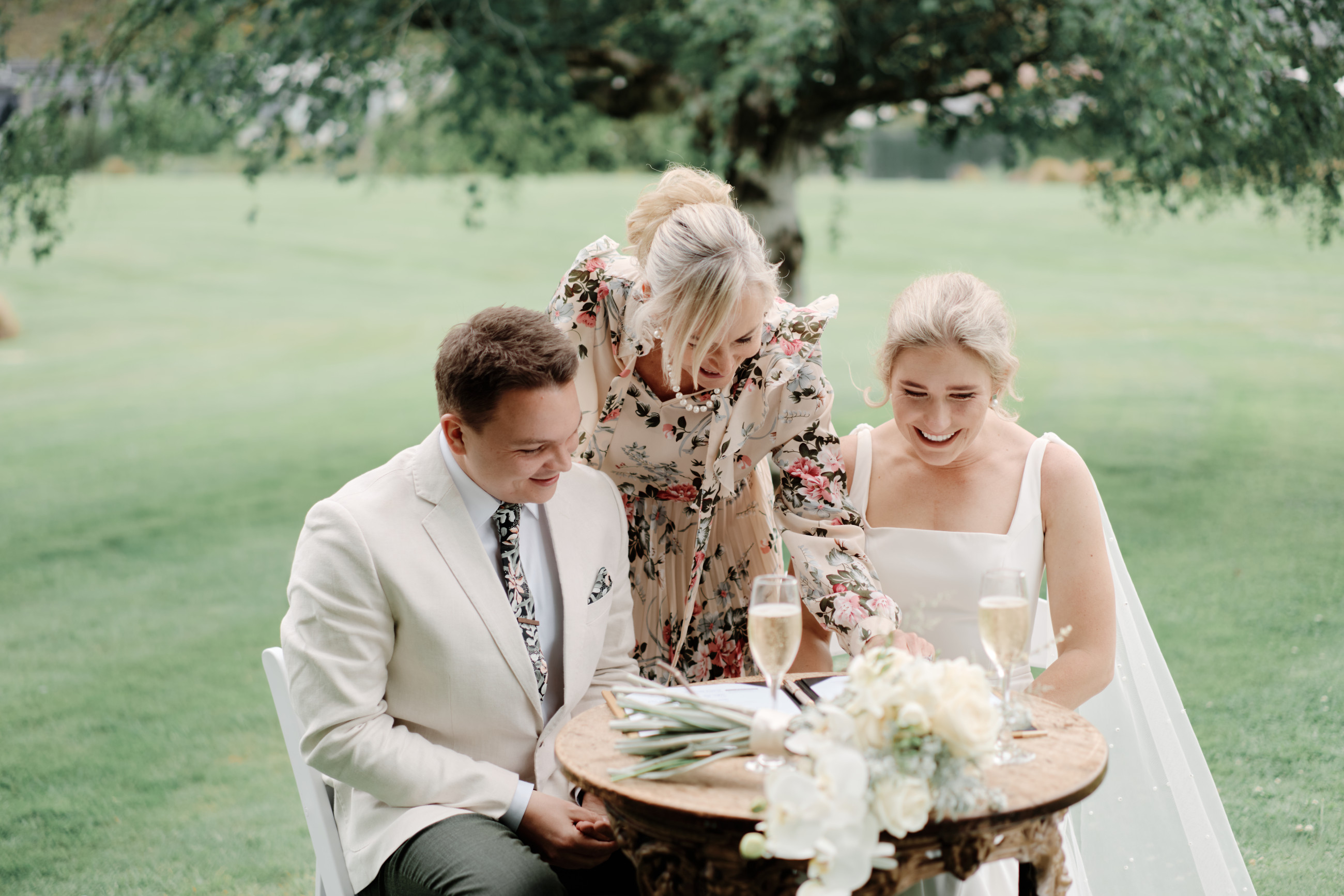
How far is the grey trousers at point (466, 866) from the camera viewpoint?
251 centimetres

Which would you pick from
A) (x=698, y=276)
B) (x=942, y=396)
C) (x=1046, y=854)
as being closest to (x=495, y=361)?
(x=698, y=276)

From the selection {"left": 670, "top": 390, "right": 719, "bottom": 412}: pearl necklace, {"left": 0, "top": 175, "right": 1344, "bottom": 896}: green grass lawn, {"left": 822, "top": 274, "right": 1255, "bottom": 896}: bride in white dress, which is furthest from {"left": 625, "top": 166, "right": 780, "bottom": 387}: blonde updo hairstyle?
{"left": 0, "top": 175, "right": 1344, "bottom": 896}: green grass lawn

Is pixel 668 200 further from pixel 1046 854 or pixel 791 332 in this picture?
pixel 1046 854

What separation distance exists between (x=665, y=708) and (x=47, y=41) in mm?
7259

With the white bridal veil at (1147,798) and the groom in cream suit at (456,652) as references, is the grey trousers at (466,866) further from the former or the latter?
the white bridal veil at (1147,798)

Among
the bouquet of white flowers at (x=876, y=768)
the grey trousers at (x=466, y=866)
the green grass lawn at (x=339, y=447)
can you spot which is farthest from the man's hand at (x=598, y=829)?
the green grass lawn at (x=339, y=447)

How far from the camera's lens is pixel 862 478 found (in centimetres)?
353

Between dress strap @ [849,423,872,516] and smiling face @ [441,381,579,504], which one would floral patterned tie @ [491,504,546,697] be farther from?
dress strap @ [849,423,872,516]

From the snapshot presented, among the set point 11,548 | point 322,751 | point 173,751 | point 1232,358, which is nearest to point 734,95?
point 173,751

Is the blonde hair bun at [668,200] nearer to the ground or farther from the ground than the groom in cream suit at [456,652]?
farther from the ground

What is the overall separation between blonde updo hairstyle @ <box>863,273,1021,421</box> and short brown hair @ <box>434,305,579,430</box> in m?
0.95

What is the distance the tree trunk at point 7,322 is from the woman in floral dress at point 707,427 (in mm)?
19575

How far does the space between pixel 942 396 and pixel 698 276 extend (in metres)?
0.74

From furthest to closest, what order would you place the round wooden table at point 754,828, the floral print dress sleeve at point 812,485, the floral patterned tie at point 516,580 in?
the floral print dress sleeve at point 812,485 → the floral patterned tie at point 516,580 → the round wooden table at point 754,828
